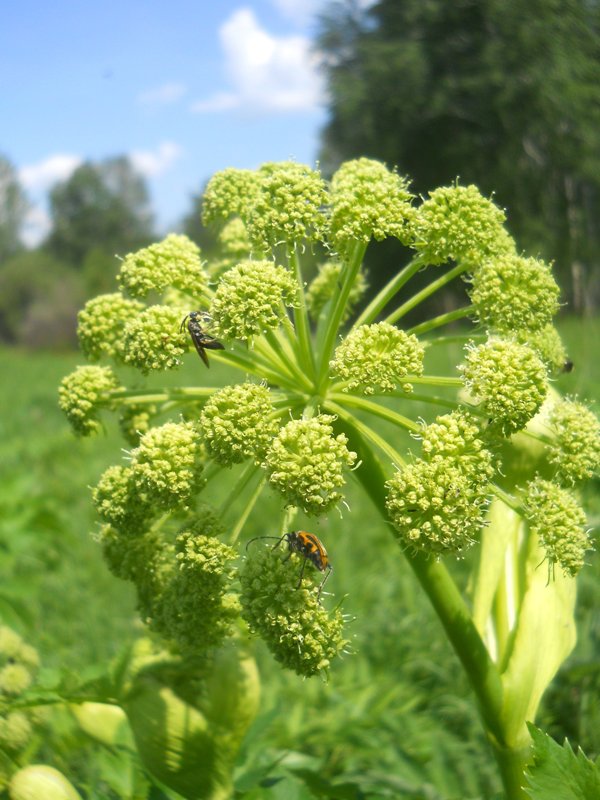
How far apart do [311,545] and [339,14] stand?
5.86 metres

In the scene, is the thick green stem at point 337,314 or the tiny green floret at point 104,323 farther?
the tiny green floret at point 104,323

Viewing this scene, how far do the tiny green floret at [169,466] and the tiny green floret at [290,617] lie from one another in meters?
0.17

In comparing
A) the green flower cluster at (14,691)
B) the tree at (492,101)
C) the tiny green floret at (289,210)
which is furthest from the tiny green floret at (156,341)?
the tree at (492,101)

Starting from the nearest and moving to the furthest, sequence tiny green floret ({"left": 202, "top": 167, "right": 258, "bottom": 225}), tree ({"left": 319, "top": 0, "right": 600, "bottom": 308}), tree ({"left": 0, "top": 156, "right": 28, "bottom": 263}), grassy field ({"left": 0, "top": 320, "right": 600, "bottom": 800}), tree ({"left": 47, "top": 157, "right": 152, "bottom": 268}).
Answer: tiny green floret ({"left": 202, "top": 167, "right": 258, "bottom": 225}) < grassy field ({"left": 0, "top": 320, "right": 600, "bottom": 800}) < tree ({"left": 319, "top": 0, "right": 600, "bottom": 308}) < tree ({"left": 0, "top": 156, "right": 28, "bottom": 263}) < tree ({"left": 47, "top": 157, "right": 152, "bottom": 268})

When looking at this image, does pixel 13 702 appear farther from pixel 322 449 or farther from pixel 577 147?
pixel 577 147

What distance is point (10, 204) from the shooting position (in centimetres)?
5803

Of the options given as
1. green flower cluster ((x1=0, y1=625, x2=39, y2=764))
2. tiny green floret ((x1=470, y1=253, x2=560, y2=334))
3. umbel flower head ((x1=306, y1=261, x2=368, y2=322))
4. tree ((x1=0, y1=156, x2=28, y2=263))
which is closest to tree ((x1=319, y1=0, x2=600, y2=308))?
umbel flower head ((x1=306, y1=261, x2=368, y2=322))

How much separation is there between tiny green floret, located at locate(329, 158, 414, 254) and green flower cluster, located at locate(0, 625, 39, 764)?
1000 mm

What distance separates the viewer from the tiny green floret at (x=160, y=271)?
4.75 ft

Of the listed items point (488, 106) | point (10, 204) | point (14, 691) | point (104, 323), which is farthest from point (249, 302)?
point (10, 204)

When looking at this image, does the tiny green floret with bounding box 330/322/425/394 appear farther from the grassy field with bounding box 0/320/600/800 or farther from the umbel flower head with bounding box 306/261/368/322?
the umbel flower head with bounding box 306/261/368/322

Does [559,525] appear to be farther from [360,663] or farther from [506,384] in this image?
[360,663]

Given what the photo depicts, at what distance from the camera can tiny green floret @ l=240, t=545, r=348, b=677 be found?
4.06ft

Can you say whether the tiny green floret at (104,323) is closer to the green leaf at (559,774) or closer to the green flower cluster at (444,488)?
the green flower cluster at (444,488)
